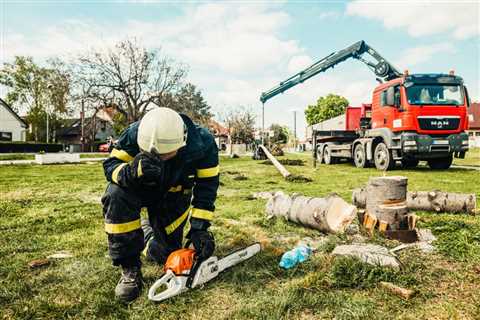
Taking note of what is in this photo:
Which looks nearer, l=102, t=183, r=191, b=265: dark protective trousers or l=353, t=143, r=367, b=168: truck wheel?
l=102, t=183, r=191, b=265: dark protective trousers

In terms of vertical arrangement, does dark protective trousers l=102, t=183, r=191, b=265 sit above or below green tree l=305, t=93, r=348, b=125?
below

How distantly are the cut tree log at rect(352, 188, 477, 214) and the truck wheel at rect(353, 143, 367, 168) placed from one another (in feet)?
26.3

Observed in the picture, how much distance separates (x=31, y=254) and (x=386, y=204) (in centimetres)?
321

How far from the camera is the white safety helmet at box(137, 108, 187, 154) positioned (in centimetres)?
216

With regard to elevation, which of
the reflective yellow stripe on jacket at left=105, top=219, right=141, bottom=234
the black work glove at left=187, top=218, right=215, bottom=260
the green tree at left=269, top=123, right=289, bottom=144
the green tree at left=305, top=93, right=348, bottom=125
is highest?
the green tree at left=305, top=93, right=348, bottom=125

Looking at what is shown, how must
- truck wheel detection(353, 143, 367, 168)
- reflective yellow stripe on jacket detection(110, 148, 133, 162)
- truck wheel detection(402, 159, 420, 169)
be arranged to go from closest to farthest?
reflective yellow stripe on jacket detection(110, 148, 133, 162)
truck wheel detection(402, 159, 420, 169)
truck wheel detection(353, 143, 367, 168)

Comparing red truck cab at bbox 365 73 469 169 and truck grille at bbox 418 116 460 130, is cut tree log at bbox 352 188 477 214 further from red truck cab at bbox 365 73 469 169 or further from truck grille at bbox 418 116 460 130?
truck grille at bbox 418 116 460 130

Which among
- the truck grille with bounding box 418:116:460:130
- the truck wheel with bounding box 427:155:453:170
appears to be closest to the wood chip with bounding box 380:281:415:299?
the truck grille with bounding box 418:116:460:130

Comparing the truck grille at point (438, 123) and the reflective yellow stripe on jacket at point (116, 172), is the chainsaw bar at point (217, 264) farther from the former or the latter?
the truck grille at point (438, 123)

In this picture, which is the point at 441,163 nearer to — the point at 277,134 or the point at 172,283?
the point at 172,283

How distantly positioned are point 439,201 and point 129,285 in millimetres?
3739

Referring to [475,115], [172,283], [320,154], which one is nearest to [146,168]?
[172,283]

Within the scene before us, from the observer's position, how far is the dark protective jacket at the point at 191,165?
96.6 inches

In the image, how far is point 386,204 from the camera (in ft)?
10.7
